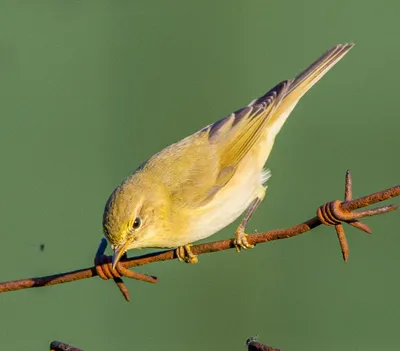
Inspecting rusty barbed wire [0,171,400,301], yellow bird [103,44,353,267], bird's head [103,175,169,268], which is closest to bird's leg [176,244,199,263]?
yellow bird [103,44,353,267]

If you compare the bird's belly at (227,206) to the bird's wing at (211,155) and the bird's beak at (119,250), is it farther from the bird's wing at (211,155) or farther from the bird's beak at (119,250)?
the bird's beak at (119,250)

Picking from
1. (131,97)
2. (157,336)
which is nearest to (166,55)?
(131,97)

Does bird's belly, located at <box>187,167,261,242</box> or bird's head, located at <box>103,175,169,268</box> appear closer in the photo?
bird's head, located at <box>103,175,169,268</box>

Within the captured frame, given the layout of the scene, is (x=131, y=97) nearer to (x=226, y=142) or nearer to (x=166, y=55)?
(x=166, y=55)

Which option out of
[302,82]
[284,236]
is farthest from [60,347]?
[302,82]

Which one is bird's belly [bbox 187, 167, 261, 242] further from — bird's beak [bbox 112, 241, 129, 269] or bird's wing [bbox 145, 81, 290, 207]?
bird's beak [bbox 112, 241, 129, 269]

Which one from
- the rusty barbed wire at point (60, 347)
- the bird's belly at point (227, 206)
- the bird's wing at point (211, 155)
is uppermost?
the bird's wing at point (211, 155)

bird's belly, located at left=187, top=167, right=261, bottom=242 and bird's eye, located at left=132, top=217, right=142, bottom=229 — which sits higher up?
bird's eye, located at left=132, top=217, right=142, bottom=229

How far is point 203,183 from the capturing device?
A: 3.87 metres

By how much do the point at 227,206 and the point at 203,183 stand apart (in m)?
0.16

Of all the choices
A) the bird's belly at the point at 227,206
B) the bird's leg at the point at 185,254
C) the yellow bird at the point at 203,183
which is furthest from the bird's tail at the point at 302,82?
the bird's leg at the point at 185,254

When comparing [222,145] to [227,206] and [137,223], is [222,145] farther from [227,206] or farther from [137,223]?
[137,223]

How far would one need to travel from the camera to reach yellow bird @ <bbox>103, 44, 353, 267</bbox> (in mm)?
3531

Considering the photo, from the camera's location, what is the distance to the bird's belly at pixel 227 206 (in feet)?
12.2
